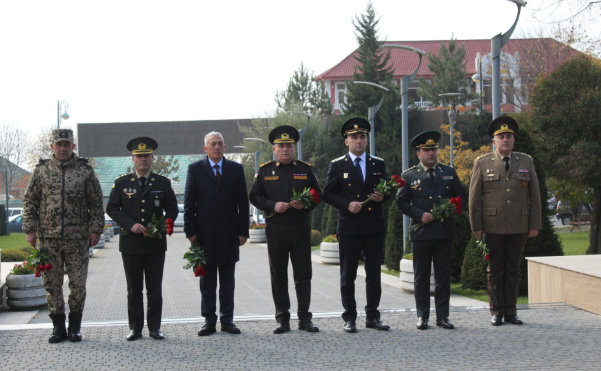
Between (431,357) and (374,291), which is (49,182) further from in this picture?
(431,357)

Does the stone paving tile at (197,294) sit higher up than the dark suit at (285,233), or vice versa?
the dark suit at (285,233)

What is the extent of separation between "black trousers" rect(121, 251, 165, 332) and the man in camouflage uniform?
479 millimetres

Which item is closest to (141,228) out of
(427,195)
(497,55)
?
(427,195)

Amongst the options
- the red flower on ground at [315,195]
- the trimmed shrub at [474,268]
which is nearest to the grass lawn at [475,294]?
the trimmed shrub at [474,268]

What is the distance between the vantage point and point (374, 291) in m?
7.22

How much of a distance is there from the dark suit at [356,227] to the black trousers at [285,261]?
0.40 meters

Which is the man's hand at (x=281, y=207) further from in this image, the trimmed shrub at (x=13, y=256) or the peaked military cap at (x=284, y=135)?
the trimmed shrub at (x=13, y=256)

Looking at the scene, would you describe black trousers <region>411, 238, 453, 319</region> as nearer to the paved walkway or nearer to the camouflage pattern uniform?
the paved walkway

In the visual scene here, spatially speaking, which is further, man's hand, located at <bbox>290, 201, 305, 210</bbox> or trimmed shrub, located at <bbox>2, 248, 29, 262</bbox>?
trimmed shrub, located at <bbox>2, 248, 29, 262</bbox>

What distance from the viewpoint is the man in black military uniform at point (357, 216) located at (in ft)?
23.5

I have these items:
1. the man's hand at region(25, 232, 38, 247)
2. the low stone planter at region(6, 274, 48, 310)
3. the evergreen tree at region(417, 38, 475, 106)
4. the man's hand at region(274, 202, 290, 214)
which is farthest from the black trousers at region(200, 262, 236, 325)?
the evergreen tree at region(417, 38, 475, 106)

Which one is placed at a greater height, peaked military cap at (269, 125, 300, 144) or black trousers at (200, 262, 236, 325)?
peaked military cap at (269, 125, 300, 144)

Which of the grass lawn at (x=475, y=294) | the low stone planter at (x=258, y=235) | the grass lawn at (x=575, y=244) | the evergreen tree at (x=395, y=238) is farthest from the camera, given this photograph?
the low stone planter at (x=258, y=235)

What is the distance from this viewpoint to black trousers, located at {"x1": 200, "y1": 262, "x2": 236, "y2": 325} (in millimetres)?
7082
